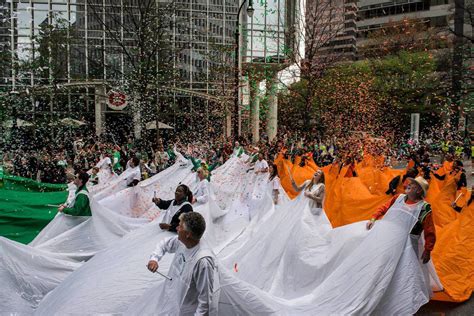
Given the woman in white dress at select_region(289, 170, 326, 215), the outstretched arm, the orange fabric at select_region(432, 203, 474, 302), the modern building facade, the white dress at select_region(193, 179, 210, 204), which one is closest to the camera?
the outstretched arm

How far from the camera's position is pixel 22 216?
322 inches

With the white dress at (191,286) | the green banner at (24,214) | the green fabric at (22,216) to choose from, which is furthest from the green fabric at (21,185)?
the white dress at (191,286)

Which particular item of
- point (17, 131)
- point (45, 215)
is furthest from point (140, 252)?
point (17, 131)

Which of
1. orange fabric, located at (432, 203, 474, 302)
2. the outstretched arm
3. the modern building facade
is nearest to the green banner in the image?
the outstretched arm

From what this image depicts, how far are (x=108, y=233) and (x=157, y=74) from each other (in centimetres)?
1156

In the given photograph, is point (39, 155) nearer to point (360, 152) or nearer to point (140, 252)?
point (360, 152)

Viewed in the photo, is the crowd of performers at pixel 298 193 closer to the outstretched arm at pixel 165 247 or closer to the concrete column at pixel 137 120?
the outstretched arm at pixel 165 247

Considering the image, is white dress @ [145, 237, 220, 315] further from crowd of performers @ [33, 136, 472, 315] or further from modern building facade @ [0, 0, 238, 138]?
modern building facade @ [0, 0, 238, 138]

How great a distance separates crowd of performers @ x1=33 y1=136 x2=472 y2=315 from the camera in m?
3.53

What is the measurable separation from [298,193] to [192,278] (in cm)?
654

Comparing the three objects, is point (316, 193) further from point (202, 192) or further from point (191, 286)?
point (191, 286)

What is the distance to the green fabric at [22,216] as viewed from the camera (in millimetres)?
7848

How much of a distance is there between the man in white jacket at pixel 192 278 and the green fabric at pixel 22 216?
16.5 feet

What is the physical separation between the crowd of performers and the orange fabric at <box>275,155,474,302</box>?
3 centimetres
